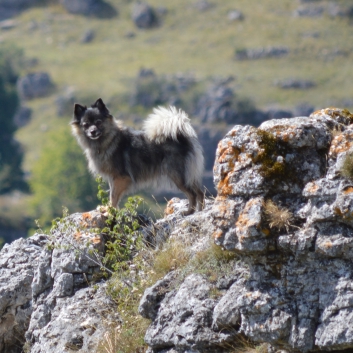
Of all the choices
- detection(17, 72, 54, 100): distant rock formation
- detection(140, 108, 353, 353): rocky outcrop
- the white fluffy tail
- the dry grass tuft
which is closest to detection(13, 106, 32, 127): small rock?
detection(17, 72, 54, 100): distant rock formation

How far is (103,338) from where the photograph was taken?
28.2 feet

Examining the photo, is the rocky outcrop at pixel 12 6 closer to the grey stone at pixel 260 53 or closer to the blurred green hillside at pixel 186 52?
the blurred green hillside at pixel 186 52

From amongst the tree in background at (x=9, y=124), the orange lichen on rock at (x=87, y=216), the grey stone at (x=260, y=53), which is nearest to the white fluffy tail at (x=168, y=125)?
the orange lichen on rock at (x=87, y=216)

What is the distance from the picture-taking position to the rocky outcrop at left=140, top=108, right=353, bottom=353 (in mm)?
6719

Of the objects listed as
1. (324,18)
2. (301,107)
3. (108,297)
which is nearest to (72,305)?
(108,297)

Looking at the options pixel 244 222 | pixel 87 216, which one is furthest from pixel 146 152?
pixel 244 222

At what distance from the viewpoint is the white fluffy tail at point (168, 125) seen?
1242cm

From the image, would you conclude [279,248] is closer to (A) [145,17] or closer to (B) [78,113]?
(B) [78,113]

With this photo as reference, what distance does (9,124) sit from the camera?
90.5 metres

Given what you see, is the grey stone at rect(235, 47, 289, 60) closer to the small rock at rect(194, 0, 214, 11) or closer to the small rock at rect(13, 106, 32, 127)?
the small rock at rect(194, 0, 214, 11)

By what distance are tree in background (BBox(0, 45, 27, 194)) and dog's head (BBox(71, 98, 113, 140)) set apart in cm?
6694

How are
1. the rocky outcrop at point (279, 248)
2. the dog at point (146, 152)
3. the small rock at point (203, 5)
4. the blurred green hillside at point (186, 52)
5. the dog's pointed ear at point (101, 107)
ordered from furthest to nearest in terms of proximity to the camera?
1. the small rock at point (203, 5)
2. the blurred green hillside at point (186, 52)
3. the dog's pointed ear at point (101, 107)
4. the dog at point (146, 152)
5. the rocky outcrop at point (279, 248)

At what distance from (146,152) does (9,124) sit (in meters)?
80.2

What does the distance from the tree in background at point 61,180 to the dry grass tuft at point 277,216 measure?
204ft
